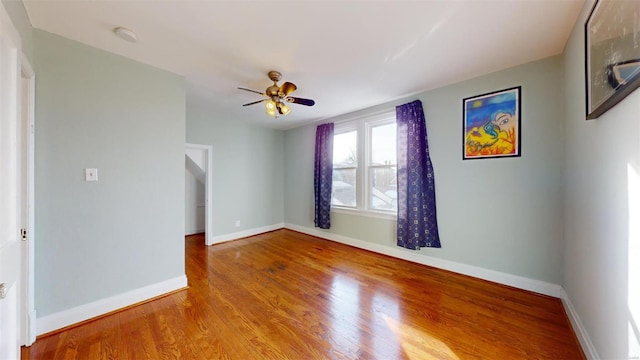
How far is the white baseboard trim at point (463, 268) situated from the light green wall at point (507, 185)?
0.20 ft

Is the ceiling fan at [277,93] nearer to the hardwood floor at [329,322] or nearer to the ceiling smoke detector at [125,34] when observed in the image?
the ceiling smoke detector at [125,34]

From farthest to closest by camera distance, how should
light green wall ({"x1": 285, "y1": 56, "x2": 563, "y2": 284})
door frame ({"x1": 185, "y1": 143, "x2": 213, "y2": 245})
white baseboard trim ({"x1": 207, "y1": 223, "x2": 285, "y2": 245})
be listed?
white baseboard trim ({"x1": 207, "y1": 223, "x2": 285, "y2": 245}), door frame ({"x1": 185, "y1": 143, "x2": 213, "y2": 245}), light green wall ({"x1": 285, "y1": 56, "x2": 563, "y2": 284})

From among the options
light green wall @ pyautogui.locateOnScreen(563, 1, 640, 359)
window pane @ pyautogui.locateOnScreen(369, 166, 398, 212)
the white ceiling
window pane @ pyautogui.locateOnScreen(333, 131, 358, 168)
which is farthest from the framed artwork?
window pane @ pyautogui.locateOnScreen(333, 131, 358, 168)

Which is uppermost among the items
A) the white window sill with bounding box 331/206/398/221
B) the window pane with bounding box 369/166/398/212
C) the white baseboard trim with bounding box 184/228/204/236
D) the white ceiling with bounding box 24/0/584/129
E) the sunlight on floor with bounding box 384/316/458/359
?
the white ceiling with bounding box 24/0/584/129

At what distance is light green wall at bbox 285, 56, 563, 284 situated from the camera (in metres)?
2.34

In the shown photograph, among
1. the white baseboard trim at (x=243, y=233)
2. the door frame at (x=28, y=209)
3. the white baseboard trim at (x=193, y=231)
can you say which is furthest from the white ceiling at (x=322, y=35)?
the white baseboard trim at (x=193, y=231)

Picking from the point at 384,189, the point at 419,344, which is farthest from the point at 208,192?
the point at 419,344

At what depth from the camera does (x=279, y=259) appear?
3.53 metres

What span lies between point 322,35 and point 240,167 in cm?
344

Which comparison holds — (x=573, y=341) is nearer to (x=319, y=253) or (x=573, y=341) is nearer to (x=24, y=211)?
(x=319, y=253)

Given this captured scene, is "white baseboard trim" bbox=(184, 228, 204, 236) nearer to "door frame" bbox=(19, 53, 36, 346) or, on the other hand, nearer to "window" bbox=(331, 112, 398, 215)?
"window" bbox=(331, 112, 398, 215)

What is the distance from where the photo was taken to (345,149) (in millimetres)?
4438

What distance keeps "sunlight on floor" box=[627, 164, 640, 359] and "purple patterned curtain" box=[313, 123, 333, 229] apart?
365cm

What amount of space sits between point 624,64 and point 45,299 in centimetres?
408
